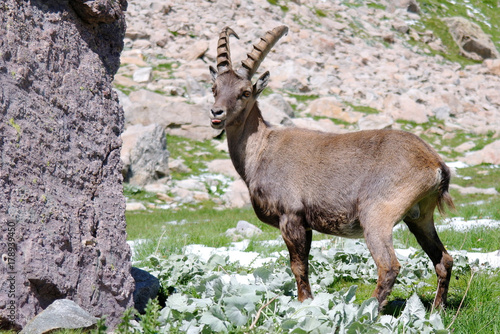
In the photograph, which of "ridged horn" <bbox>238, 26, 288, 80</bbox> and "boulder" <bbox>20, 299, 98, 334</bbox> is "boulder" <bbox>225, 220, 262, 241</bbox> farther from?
"boulder" <bbox>20, 299, 98, 334</bbox>

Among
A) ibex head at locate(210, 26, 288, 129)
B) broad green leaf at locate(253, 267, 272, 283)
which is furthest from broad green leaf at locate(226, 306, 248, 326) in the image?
ibex head at locate(210, 26, 288, 129)

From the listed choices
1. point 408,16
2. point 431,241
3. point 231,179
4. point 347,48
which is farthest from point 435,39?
point 431,241

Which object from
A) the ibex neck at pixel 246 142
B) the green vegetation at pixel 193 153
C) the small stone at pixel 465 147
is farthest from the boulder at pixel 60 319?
the small stone at pixel 465 147

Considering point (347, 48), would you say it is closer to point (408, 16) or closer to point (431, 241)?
point (408, 16)

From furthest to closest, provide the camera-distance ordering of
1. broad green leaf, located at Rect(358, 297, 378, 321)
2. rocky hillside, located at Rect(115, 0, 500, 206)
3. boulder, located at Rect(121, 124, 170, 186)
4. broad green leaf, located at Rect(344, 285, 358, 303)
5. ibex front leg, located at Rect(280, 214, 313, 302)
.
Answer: rocky hillside, located at Rect(115, 0, 500, 206) < boulder, located at Rect(121, 124, 170, 186) < ibex front leg, located at Rect(280, 214, 313, 302) < broad green leaf, located at Rect(344, 285, 358, 303) < broad green leaf, located at Rect(358, 297, 378, 321)

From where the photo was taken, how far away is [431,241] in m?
6.72

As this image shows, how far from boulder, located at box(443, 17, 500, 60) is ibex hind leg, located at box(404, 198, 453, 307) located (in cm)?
5189

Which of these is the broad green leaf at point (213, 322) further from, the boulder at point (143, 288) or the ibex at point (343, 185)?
the ibex at point (343, 185)

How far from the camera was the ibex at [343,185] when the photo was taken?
20.0 ft

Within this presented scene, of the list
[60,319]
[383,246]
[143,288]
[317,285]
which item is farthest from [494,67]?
[60,319]

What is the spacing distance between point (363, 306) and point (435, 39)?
2139 inches

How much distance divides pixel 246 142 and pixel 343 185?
1725mm

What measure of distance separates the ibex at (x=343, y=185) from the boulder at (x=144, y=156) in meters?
14.8

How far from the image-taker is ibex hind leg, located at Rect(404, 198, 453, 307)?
647cm
